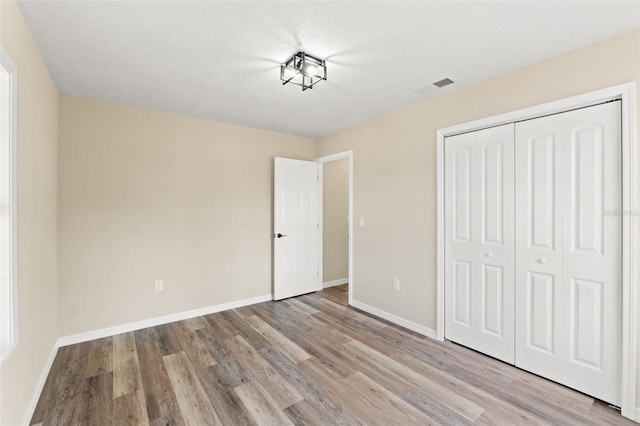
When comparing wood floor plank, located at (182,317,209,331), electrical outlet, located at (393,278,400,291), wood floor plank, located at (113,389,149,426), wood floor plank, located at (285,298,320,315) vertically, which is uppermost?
electrical outlet, located at (393,278,400,291)

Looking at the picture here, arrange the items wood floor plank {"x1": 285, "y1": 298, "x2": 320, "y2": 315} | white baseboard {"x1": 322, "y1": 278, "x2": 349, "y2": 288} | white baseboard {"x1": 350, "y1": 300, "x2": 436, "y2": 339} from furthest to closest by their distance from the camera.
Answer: white baseboard {"x1": 322, "y1": 278, "x2": 349, "y2": 288}
wood floor plank {"x1": 285, "y1": 298, "x2": 320, "y2": 315}
white baseboard {"x1": 350, "y1": 300, "x2": 436, "y2": 339}

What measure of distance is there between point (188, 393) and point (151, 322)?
1512mm

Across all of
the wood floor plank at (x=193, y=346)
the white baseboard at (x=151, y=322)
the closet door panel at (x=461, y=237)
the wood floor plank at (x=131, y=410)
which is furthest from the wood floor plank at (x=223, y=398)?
the closet door panel at (x=461, y=237)

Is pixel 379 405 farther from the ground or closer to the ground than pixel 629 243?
closer to the ground

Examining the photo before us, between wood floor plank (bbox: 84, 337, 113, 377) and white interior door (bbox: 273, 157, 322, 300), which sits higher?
white interior door (bbox: 273, 157, 322, 300)

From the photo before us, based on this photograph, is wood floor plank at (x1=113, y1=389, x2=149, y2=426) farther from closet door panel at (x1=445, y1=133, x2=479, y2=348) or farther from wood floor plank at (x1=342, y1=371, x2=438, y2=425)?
closet door panel at (x1=445, y1=133, x2=479, y2=348)

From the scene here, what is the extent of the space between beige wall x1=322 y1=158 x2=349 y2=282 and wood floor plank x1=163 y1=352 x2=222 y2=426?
2.68 meters

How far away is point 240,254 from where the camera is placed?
12.7ft

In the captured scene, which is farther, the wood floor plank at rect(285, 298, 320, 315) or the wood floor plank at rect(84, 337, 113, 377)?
the wood floor plank at rect(285, 298, 320, 315)

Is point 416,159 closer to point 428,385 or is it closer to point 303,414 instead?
point 428,385

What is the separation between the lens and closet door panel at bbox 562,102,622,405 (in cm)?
188

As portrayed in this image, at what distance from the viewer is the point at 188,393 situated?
2.04 metres

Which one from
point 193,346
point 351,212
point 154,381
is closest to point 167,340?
point 193,346

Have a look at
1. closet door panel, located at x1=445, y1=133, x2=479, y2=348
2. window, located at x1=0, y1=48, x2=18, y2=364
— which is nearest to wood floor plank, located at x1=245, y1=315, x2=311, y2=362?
closet door panel, located at x1=445, y1=133, x2=479, y2=348
